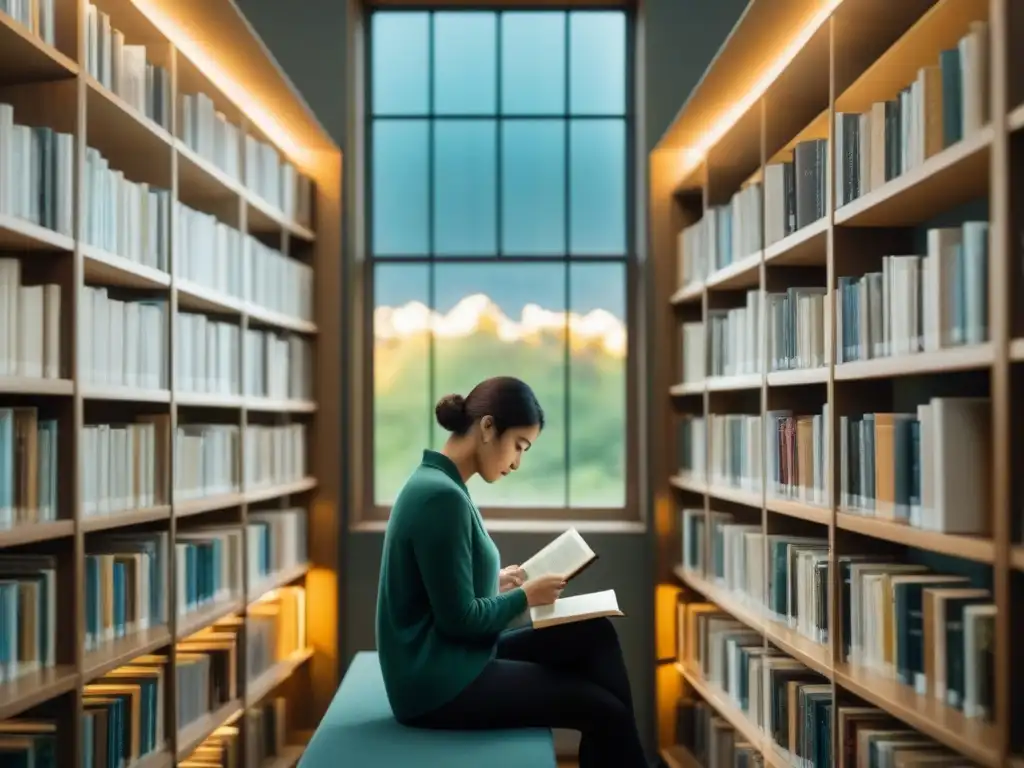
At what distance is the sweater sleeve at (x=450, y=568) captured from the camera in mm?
2875

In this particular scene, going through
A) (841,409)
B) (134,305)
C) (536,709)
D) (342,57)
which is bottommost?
(536,709)

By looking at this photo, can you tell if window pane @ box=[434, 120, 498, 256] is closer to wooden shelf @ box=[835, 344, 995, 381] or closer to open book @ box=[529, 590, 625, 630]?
open book @ box=[529, 590, 625, 630]

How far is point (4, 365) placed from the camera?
248 centimetres

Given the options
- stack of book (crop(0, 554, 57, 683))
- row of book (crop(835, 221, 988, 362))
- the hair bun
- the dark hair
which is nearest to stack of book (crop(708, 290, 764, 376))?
row of book (crop(835, 221, 988, 362))

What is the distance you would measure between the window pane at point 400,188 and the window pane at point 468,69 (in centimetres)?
19

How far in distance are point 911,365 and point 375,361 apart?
346 centimetres

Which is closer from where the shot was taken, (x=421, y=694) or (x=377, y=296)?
(x=421, y=694)

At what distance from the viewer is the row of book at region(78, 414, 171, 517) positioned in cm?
293

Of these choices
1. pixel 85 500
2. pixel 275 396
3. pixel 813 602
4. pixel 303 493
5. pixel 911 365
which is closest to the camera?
pixel 911 365

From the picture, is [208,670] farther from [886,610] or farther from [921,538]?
[921,538]

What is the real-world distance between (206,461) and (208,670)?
73 cm

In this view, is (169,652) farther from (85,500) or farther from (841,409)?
(841,409)

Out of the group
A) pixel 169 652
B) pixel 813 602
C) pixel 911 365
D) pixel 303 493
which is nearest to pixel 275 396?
pixel 303 493

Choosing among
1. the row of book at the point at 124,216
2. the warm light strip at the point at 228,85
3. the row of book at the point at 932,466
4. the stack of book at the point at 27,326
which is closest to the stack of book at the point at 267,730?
the row of book at the point at 124,216
